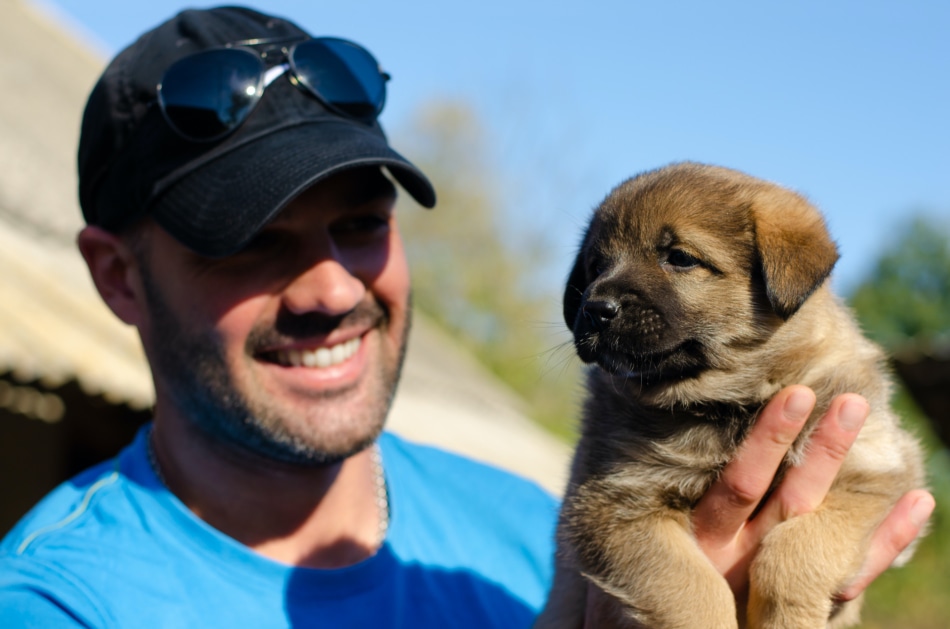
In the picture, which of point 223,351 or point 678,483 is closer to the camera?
point 678,483

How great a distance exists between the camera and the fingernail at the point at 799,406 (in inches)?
105

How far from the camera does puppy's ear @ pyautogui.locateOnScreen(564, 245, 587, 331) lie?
10.7 feet

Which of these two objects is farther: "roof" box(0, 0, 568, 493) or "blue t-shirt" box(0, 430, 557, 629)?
"roof" box(0, 0, 568, 493)

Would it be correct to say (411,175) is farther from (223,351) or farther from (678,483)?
(678,483)

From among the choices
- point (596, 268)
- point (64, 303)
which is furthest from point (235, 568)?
point (64, 303)

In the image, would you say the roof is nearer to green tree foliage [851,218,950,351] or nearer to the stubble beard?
the stubble beard

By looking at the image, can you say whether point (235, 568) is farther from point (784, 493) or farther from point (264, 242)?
point (784, 493)

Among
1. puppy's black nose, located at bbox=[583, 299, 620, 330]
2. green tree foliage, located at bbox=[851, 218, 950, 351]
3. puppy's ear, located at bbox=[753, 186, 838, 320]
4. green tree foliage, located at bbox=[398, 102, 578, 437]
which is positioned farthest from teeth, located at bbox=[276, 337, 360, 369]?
green tree foliage, located at bbox=[398, 102, 578, 437]

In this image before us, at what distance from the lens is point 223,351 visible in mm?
3244

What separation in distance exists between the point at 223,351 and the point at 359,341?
0.55 metres

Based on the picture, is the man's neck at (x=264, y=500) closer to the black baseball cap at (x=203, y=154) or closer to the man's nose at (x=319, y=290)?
the man's nose at (x=319, y=290)

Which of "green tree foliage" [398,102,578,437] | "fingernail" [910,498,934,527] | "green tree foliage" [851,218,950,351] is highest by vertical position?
"fingernail" [910,498,934,527]

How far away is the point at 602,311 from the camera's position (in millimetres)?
2826

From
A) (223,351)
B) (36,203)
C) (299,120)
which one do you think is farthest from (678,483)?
(36,203)
